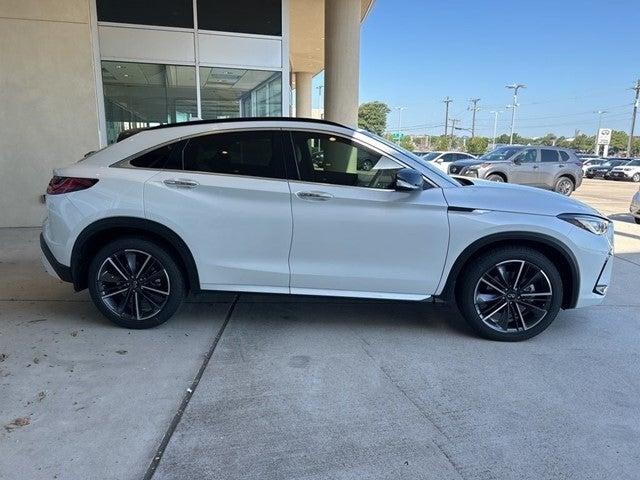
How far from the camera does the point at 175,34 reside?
9.06m

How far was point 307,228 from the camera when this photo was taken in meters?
3.84

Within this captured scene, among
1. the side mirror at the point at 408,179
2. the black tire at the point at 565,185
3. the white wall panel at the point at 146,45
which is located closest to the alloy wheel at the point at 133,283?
the side mirror at the point at 408,179

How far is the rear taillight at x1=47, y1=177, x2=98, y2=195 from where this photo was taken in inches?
154

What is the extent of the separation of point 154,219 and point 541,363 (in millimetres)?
3238

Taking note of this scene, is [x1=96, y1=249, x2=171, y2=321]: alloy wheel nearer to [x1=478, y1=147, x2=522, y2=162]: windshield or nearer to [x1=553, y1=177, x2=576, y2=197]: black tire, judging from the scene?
[x1=478, y1=147, x2=522, y2=162]: windshield

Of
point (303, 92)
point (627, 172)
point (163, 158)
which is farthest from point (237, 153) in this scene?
point (627, 172)

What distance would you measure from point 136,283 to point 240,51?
6.75m

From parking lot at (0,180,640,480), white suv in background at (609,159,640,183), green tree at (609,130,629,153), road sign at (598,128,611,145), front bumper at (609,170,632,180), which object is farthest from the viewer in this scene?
green tree at (609,130,629,153)

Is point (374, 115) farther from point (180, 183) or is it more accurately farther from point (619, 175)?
point (180, 183)

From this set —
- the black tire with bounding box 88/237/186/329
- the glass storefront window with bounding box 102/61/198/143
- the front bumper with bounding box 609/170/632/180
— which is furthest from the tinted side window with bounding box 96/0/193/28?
the front bumper with bounding box 609/170/632/180

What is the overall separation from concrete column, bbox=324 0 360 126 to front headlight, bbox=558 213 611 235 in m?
6.50

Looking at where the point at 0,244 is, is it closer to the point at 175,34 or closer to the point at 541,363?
the point at 175,34

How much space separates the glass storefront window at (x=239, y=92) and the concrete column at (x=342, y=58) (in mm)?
1159

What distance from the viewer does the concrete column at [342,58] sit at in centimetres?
974
